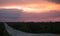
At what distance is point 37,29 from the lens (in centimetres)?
83

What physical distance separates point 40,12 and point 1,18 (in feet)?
0.81

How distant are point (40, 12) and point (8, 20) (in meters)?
0.21

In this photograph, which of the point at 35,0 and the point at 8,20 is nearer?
the point at 8,20

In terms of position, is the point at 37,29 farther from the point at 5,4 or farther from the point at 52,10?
the point at 5,4

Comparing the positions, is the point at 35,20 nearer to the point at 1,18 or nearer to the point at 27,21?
the point at 27,21

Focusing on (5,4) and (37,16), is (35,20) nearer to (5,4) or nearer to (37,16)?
(37,16)

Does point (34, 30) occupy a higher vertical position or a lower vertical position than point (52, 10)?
lower

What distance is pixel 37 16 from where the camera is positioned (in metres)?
0.71

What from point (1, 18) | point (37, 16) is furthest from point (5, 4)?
point (37, 16)

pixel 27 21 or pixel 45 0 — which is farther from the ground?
pixel 45 0

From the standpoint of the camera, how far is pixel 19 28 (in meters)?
0.83

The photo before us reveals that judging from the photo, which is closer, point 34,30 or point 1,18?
point 1,18

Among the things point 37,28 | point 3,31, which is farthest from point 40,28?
point 3,31

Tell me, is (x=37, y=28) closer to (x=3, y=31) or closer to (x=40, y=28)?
(x=40, y=28)
